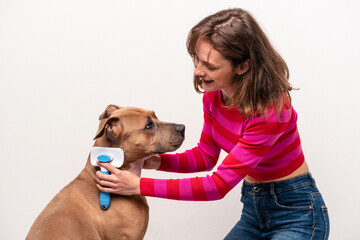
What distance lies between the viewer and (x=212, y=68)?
108 inches

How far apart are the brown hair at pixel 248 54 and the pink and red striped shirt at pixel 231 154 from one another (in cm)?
10

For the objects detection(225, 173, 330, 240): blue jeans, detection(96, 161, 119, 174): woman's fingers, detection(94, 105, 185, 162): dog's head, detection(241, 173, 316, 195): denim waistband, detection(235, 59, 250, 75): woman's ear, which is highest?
detection(235, 59, 250, 75): woman's ear

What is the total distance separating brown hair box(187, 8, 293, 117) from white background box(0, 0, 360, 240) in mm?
1447

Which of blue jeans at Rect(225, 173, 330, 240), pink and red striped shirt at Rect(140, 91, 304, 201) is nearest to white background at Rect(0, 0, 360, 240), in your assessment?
pink and red striped shirt at Rect(140, 91, 304, 201)

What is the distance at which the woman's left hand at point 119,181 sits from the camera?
2.74m

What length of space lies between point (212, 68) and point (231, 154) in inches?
21.1

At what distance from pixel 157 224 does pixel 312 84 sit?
6.55ft

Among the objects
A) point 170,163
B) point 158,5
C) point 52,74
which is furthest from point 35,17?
point 170,163

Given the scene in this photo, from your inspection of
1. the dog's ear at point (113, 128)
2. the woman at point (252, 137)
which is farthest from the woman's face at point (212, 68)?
the dog's ear at point (113, 128)

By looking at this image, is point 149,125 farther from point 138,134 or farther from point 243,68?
point 243,68

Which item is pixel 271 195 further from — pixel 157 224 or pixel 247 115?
pixel 157 224

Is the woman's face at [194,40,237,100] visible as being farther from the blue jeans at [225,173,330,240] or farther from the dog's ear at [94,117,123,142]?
the blue jeans at [225,173,330,240]

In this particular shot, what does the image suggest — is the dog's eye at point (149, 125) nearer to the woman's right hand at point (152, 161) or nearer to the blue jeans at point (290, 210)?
the woman's right hand at point (152, 161)

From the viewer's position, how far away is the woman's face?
2.70m
